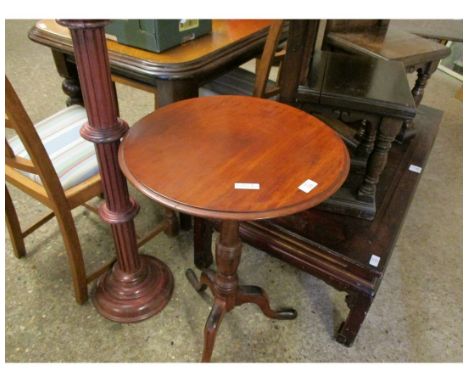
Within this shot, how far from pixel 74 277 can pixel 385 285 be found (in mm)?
1290

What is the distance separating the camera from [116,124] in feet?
3.37

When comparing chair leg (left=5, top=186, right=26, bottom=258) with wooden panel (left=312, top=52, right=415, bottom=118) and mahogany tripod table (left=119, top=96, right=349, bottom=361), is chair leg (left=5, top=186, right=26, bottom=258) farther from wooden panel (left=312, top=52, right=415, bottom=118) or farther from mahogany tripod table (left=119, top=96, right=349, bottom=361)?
wooden panel (left=312, top=52, right=415, bottom=118)

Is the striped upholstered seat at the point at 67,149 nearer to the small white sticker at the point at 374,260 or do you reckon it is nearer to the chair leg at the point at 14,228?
the chair leg at the point at 14,228

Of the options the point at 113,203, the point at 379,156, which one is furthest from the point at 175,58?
the point at 379,156

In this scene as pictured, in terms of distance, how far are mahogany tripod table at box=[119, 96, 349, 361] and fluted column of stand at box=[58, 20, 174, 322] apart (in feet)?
0.30

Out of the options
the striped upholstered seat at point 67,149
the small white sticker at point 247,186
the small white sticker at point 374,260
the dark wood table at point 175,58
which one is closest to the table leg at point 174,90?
the dark wood table at point 175,58

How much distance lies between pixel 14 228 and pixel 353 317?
1354mm

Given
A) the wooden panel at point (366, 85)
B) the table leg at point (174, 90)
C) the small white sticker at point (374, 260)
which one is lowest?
the small white sticker at point (374, 260)

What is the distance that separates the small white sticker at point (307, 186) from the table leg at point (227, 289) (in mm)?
267

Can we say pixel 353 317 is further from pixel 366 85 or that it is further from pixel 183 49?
pixel 183 49

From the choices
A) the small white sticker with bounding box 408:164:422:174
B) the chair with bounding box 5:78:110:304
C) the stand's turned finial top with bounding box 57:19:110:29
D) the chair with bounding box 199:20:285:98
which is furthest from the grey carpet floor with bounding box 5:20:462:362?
the stand's turned finial top with bounding box 57:19:110:29

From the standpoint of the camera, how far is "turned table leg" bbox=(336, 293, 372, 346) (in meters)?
1.23

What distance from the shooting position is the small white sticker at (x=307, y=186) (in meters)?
0.83

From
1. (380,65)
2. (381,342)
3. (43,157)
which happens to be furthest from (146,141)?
(381,342)
